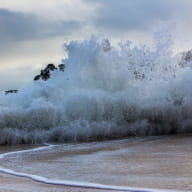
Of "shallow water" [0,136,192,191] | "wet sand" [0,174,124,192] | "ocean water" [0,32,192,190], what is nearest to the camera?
"wet sand" [0,174,124,192]

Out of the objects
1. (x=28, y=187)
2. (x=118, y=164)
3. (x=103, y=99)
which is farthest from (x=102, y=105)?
(x=28, y=187)

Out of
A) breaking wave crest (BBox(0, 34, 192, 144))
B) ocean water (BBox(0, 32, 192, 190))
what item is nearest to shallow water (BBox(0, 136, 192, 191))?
ocean water (BBox(0, 32, 192, 190))

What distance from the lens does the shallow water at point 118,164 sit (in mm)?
4066

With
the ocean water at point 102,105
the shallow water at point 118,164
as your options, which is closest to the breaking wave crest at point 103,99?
the ocean water at point 102,105

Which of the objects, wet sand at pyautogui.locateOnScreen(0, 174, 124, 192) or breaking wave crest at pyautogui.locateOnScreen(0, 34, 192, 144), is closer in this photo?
wet sand at pyautogui.locateOnScreen(0, 174, 124, 192)

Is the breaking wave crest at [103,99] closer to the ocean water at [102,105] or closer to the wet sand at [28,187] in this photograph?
the ocean water at [102,105]

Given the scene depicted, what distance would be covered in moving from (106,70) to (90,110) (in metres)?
1.39

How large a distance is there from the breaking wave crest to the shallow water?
6.57 ft

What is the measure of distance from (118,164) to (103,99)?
4732 mm

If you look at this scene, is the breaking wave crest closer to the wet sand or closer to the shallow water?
the shallow water

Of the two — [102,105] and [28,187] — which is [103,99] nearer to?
[102,105]

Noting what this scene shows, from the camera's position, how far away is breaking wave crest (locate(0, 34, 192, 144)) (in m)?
9.14

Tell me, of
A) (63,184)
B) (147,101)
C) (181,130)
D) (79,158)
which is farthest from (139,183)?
(147,101)

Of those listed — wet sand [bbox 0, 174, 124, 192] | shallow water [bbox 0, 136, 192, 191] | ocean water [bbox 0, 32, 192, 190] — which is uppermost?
ocean water [bbox 0, 32, 192, 190]
